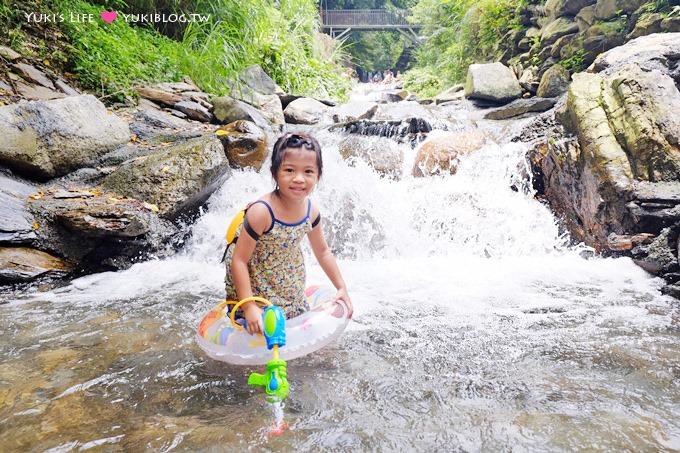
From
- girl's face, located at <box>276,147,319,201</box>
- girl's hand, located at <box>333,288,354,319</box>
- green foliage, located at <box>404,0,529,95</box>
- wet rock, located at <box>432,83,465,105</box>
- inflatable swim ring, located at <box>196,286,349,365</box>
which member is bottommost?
inflatable swim ring, located at <box>196,286,349,365</box>

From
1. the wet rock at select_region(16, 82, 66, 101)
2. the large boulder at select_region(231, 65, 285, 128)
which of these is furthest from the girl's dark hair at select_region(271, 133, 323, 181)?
the large boulder at select_region(231, 65, 285, 128)

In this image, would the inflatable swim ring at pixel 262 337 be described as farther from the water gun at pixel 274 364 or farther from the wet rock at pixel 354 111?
the wet rock at pixel 354 111

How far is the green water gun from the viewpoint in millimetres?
1640

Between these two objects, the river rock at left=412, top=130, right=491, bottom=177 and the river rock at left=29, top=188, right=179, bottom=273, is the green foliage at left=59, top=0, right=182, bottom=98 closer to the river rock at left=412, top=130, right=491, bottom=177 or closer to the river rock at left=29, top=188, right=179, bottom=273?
the river rock at left=29, top=188, right=179, bottom=273

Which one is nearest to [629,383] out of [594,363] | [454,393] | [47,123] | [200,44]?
[594,363]

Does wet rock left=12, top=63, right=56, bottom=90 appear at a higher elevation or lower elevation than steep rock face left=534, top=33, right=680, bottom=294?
higher

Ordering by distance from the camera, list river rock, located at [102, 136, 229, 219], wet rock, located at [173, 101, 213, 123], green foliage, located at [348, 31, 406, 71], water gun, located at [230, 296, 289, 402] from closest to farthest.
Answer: water gun, located at [230, 296, 289, 402] → river rock, located at [102, 136, 229, 219] → wet rock, located at [173, 101, 213, 123] → green foliage, located at [348, 31, 406, 71]

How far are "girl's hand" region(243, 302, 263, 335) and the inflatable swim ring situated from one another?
4 centimetres

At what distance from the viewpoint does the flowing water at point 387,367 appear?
1536mm

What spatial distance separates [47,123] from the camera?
167 inches

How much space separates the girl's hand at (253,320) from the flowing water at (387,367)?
25cm

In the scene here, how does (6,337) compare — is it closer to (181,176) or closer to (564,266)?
(181,176)

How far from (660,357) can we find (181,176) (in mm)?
Answer: 4029

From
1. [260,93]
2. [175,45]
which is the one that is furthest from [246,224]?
A: [260,93]
